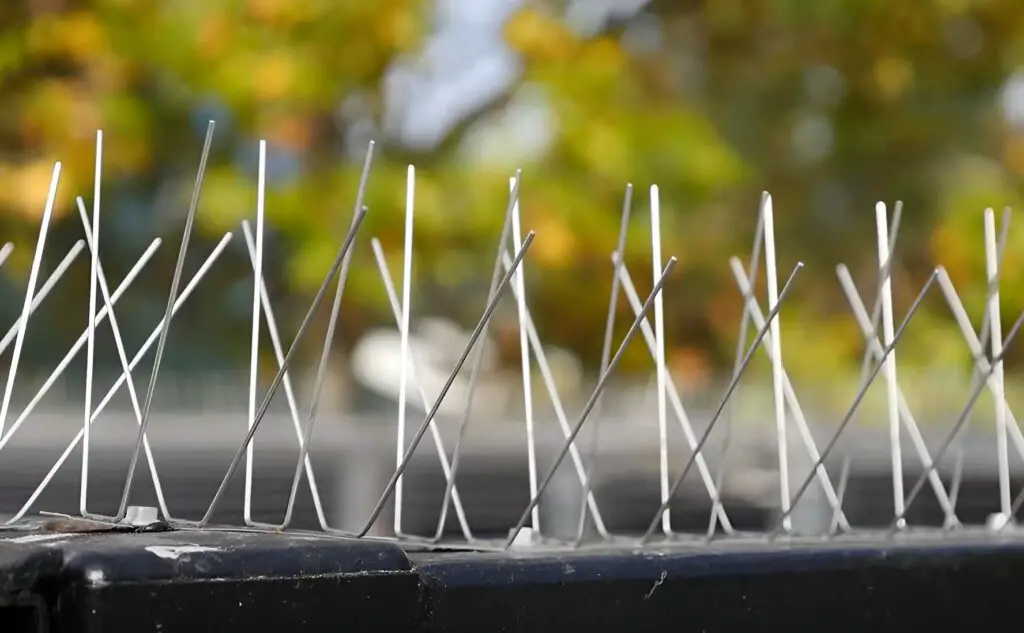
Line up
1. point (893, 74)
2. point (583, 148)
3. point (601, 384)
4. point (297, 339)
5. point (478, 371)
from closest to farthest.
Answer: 1. point (297, 339)
2. point (601, 384)
3. point (478, 371)
4. point (583, 148)
5. point (893, 74)

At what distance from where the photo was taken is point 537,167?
34.0 feet

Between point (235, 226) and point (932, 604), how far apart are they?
8958 mm

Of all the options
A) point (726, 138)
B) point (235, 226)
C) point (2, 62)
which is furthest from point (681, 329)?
point (2, 62)

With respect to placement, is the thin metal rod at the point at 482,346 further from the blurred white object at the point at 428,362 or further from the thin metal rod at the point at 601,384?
the blurred white object at the point at 428,362

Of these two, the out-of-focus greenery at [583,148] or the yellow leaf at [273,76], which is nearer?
the yellow leaf at [273,76]

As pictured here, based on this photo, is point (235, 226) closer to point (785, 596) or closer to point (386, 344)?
point (386, 344)

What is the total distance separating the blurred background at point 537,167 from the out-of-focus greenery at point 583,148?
2cm

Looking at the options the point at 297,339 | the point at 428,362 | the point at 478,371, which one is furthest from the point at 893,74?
the point at 297,339

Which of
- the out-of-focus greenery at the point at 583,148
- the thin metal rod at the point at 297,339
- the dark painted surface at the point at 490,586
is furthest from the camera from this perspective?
the out-of-focus greenery at the point at 583,148

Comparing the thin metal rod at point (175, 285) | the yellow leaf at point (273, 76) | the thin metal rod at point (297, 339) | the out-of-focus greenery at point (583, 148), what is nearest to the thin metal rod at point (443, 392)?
the thin metal rod at point (297, 339)

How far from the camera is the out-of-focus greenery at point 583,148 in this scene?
9969 millimetres

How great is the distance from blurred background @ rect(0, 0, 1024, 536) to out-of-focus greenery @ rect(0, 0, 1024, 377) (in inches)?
0.9

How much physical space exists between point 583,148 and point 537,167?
399 mm

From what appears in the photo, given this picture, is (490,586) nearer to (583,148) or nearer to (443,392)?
(443,392)
